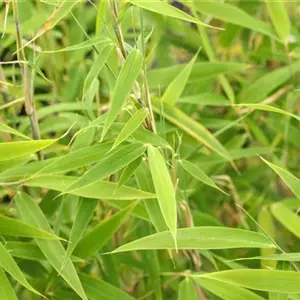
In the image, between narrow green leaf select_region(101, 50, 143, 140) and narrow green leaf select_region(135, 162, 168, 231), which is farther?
narrow green leaf select_region(135, 162, 168, 231)

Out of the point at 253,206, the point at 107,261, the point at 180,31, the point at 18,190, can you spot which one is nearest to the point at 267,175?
the point at 253,206

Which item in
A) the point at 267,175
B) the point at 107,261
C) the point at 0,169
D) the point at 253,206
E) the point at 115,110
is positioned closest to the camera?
the point at 115,110

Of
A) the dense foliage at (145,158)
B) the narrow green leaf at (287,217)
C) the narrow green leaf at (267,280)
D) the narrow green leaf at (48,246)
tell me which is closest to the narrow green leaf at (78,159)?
the dense foliage at (145,158)

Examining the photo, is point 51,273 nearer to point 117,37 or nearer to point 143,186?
point 143,186

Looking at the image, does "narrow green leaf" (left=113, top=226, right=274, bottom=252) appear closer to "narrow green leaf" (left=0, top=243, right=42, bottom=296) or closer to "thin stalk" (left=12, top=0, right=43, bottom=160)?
"narrow green leaf" (left=0, top=243, right=42, bottom=296)

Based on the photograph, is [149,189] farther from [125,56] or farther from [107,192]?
[125,56]

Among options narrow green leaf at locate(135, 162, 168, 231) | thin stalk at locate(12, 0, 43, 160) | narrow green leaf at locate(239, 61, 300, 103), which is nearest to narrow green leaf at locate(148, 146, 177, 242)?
narrow green leaf at locate(135, 162, 168, 231)

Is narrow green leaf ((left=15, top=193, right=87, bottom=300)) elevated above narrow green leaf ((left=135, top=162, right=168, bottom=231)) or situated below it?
below
